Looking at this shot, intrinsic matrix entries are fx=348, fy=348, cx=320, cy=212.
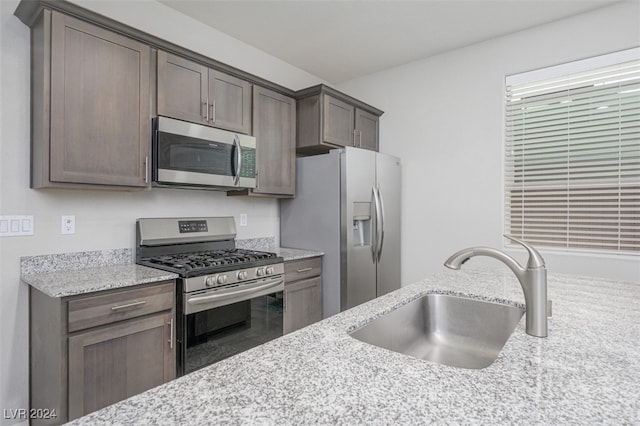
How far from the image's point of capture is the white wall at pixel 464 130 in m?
2.64

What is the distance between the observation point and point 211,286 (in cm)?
205

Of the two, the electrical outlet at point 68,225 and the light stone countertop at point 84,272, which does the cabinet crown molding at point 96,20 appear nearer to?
the electrical outlet at point 68,225

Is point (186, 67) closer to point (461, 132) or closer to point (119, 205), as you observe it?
point (119, 205)

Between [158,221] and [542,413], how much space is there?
2.42 metres

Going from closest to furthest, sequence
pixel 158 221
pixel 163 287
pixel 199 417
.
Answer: pixel 199 417, pixel 163 287, pixel 158 221

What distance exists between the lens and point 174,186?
2.31 m

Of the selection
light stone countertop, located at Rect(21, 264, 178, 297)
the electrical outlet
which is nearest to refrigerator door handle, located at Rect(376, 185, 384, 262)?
light stone countertop, located at Rect(21, 264, 178, 297)

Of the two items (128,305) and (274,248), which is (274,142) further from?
(128,305)

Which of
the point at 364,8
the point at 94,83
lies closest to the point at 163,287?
the point at 94,83

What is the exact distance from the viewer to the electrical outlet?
204 centimetres

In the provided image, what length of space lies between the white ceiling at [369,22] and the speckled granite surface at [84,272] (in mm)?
1885

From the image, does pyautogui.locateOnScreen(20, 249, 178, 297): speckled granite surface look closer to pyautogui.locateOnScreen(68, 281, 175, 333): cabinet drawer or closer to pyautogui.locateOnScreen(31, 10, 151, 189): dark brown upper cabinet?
pyautogui.locateOnScreen(68, 281, 175, 333): cabinet drawer

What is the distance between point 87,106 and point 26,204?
2.10 ft

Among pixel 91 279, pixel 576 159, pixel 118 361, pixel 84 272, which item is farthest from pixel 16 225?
pixel 576 159
